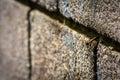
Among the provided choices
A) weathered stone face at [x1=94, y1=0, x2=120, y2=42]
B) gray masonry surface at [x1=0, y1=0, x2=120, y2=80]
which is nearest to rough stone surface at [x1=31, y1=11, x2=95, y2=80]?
gray masonry surface at [x1=0, y1=0, x2=120, y2=80]

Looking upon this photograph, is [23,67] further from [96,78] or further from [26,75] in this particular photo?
[96,78]

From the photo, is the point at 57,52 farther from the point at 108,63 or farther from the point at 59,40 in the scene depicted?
the point at 108,63

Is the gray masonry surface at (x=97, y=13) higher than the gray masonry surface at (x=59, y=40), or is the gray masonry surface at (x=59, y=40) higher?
the gray masonry surface at (x=97, y=13)

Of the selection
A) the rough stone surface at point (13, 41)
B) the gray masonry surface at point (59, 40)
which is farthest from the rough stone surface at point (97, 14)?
the rough stone surface at point (13, 41)

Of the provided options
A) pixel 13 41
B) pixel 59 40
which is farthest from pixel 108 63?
pixel 13 41

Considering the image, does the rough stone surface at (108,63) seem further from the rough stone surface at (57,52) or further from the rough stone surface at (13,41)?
the rough stone surface at (13,41)

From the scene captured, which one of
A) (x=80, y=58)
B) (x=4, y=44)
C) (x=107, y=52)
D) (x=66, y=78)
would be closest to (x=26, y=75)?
(x=4, y=44)

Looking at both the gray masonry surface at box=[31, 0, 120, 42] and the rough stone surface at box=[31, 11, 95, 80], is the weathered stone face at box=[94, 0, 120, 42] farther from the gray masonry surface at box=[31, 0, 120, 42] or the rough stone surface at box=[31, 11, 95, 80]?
the rough stone surface at box=[31, 11, 95, 80]
